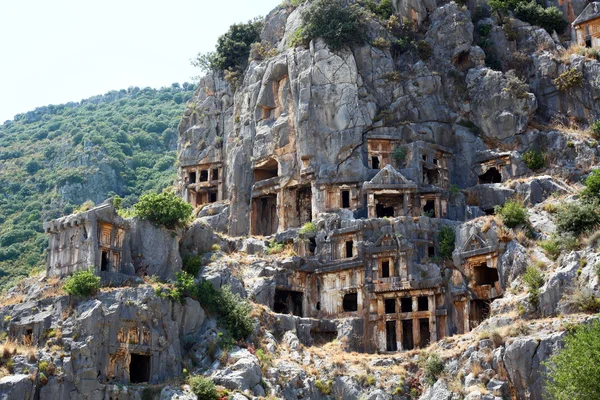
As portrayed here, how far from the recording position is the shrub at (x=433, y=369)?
4456 centimetres

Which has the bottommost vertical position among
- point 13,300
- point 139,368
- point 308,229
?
point 139,368

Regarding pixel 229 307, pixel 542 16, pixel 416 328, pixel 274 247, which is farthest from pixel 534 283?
pixel 542 16

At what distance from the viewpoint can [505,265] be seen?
4991 centimetres

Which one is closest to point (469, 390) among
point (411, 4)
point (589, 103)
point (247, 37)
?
point (589, 103)

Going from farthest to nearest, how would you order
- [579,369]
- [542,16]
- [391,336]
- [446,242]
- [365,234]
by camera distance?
[542,16] → [365,234] → [391,336] → [446,242] → [579,369]

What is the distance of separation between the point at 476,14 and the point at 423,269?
2880 centimetres

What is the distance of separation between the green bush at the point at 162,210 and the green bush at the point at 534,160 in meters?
26.0

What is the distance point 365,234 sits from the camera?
56.6 m

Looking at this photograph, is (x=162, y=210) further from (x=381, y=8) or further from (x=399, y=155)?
(x=381, y=8)

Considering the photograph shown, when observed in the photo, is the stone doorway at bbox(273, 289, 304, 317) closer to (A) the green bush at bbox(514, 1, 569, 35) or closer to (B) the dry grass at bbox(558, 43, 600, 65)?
(B) the dry grass at bbox(558, 43, 600, 65)

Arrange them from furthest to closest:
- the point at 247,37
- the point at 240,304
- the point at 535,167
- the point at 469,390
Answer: the point at 247,37 < the point at 535,167 < the point at 240,304 < the point at 469,390

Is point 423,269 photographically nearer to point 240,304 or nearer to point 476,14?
point 240,304

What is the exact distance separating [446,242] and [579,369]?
22671 millimetres

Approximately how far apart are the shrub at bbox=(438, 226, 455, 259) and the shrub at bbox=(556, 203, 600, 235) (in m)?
8.95
